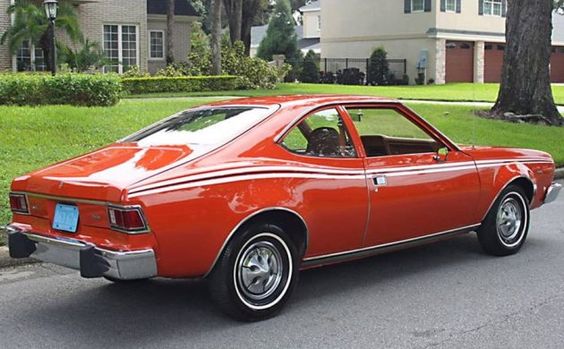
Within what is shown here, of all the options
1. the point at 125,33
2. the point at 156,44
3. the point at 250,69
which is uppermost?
the point at 125,33

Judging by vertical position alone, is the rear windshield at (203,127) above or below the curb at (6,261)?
above

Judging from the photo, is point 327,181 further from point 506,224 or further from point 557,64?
point 557,64

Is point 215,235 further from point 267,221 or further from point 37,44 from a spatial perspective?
point 37,44

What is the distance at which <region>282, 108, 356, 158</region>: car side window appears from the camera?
5875mm

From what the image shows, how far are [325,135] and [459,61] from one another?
132 ft

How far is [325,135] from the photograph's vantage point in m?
5.99

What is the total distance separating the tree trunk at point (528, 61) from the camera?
17.0m

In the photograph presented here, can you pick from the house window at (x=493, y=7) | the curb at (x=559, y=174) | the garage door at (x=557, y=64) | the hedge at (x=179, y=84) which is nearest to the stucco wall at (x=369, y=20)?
the house window at (x=493, y=7)

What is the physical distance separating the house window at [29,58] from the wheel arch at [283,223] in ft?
74.9

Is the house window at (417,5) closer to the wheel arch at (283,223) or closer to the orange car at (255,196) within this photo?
the orange car at (255,196)

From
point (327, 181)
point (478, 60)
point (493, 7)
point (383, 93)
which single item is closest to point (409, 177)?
point (327, 181)

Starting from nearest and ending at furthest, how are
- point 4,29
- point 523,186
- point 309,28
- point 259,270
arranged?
point 259,270 → point 523,186 → point 4,29 → point 309,28

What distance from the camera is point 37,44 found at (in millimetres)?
24922

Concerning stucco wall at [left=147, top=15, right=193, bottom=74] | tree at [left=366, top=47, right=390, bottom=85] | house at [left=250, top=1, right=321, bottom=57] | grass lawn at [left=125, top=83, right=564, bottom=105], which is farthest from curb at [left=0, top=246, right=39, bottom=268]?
house at [left=250, top=1, right=321, bottom=57]
